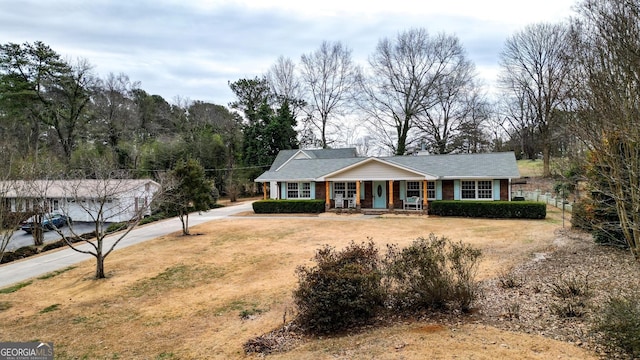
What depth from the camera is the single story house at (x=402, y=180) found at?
23406 millimetres

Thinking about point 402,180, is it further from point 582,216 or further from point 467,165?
point 582,216

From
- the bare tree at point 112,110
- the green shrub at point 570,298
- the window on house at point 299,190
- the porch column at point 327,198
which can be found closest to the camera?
the green shrub at point 570,298

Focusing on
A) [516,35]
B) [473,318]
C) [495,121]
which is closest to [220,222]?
[473,318]

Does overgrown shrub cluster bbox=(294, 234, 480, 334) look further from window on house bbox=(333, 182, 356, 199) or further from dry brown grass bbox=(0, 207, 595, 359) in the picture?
window on house bbox=(333, 182, 356, 199)

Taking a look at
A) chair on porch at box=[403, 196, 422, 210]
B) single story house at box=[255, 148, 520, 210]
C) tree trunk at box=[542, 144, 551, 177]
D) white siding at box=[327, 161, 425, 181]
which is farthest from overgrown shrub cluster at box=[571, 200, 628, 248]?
tree trunk at box=[542, 144, 551, 177]

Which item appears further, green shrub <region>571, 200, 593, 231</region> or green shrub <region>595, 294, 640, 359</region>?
green shrub <region>571, 200, 593, 231</region>

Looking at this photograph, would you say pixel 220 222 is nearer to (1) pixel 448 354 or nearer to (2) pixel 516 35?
(1) pixel 448 354

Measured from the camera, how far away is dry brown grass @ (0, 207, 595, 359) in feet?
17.9

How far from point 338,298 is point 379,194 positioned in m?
20.2

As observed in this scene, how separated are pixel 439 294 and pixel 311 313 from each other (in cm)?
240

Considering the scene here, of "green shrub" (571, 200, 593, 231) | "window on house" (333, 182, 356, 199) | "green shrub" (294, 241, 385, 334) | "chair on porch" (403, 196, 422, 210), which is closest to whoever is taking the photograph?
"green shrub" (294, 241, 385, 334)

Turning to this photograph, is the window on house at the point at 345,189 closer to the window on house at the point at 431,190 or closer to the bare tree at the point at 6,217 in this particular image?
the window on house at the point at 431,190

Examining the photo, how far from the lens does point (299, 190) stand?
1106 inches

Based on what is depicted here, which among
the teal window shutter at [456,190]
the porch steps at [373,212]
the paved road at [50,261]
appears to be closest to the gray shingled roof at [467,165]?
the teal window shutter at [456,190]
